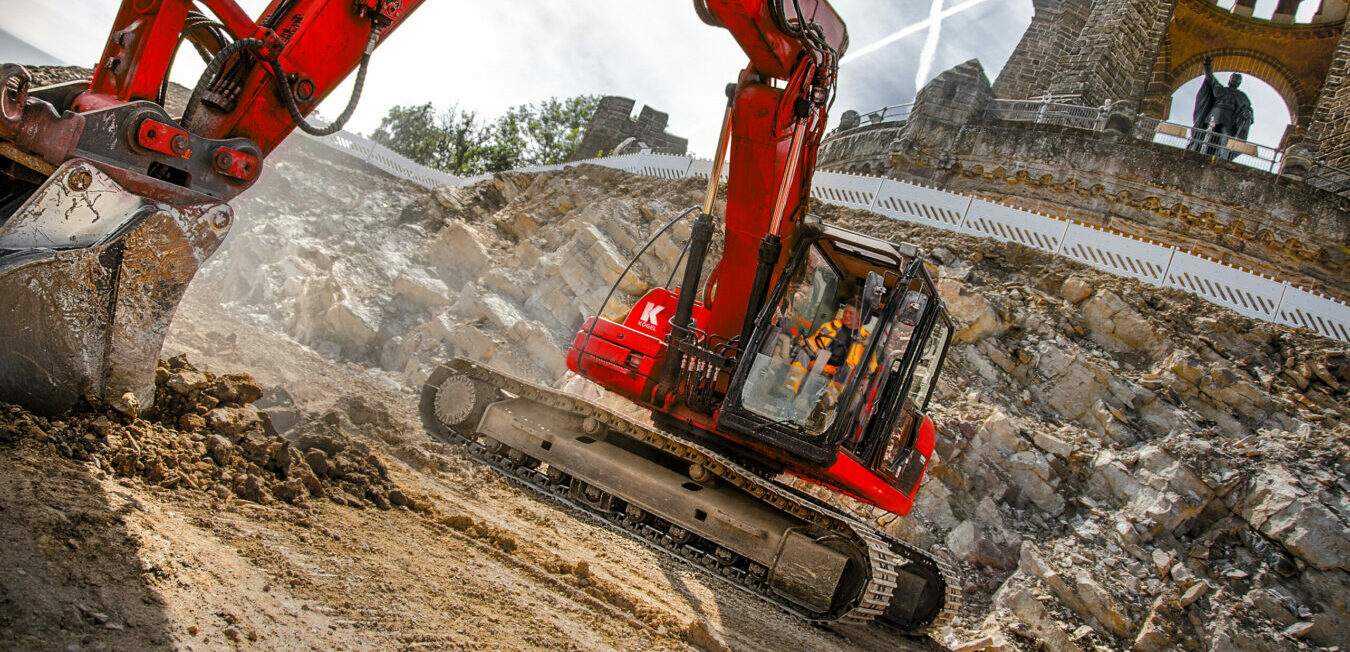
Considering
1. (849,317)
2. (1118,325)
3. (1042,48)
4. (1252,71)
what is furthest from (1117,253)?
(1252,71)

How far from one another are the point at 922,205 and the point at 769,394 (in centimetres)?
989

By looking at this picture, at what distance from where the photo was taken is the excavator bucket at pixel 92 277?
357cm

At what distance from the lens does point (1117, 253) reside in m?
12.5

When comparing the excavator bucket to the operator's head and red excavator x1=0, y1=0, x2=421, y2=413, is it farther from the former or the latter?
the operator's head

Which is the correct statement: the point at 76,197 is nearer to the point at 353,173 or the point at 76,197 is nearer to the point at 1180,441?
the point at 1180,441

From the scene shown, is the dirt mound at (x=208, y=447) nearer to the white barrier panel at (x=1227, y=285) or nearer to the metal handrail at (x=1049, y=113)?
the white barrier panel at (x=1227, y=285)

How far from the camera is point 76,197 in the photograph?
3686 mm

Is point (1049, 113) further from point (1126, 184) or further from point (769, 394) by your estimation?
point (769, 394)

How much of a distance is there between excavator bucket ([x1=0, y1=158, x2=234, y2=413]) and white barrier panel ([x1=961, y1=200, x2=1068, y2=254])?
478 inches

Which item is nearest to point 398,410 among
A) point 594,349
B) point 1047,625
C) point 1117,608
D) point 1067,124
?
point 594,349

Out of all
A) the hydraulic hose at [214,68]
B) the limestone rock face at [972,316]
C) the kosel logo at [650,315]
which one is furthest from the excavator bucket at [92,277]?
the limestone rock face at [972,316]

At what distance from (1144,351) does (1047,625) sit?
215 inches

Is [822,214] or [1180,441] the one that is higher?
[822,214]

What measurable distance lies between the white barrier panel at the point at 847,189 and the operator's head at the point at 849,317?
9.24 m
